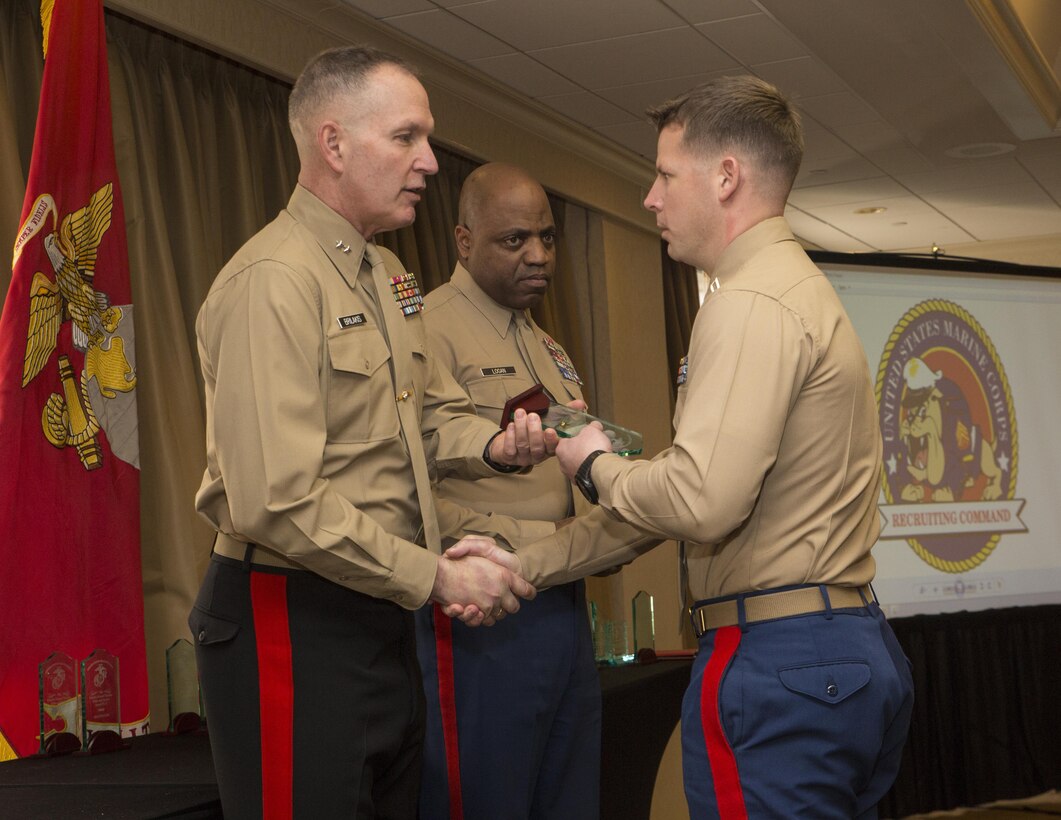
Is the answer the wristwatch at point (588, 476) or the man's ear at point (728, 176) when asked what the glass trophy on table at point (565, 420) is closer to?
the wristwatch at point (588, 476)

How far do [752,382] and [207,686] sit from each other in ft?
2.98

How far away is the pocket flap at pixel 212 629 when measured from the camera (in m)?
1.71

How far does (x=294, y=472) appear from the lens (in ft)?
5.47

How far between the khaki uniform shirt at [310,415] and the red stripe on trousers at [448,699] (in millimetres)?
471

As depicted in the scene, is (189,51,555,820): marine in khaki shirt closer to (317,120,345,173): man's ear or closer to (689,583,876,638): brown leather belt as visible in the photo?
(317,120,345,173): man's ear

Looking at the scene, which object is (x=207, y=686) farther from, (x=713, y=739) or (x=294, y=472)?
(x=713, y=739)

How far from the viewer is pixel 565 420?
2.26m

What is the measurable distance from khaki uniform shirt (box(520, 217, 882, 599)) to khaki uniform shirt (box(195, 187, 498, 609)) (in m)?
0.36

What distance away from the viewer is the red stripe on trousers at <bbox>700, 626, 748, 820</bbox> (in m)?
1.73

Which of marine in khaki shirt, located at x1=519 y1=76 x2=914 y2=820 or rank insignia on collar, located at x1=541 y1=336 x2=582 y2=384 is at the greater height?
rank insignia on collar, located at x1=541 y1=336 x2=582 y2=384

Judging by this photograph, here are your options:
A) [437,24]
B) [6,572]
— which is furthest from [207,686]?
[437,24]

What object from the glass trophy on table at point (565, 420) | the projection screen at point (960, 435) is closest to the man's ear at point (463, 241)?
the glass trophy on table at point (565, 420)

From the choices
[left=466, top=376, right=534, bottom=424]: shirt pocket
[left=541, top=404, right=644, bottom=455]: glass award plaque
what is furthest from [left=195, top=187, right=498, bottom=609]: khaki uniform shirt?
[left=466, top=376, right=534, bottom=424]: shirt pocket

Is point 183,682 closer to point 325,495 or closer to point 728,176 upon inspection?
point 325,495
